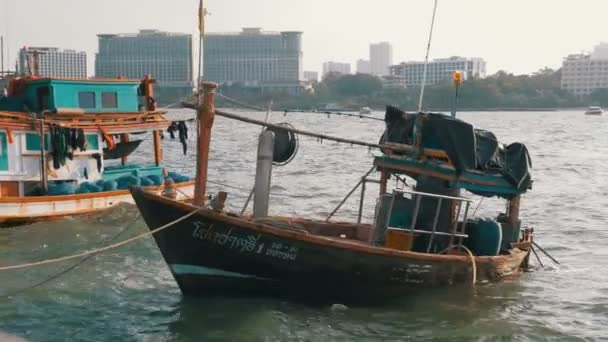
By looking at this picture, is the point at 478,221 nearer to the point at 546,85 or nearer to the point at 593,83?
the point at 546,85

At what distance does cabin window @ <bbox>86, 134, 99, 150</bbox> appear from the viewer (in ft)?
76.0

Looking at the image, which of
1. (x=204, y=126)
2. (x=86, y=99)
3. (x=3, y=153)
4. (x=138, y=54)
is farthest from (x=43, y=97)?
(x=138, y=54)

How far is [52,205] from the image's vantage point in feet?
69.3

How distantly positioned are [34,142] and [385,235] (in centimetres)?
1149

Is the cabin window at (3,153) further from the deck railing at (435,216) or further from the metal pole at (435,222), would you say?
the metal pole at (435,222)

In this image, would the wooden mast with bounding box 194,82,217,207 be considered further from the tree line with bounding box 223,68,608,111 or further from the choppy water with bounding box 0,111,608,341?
the tree line with bounding box 223,68,608,111

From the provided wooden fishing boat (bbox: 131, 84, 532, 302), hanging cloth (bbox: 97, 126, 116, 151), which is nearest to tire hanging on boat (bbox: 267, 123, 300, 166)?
wooden fishing boat (bbox: 131, 84, 532, 302)

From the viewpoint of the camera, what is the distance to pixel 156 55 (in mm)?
182875

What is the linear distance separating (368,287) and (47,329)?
17.2 feet

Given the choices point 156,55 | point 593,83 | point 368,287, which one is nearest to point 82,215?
point 368,287

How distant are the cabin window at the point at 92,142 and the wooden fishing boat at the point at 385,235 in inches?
414

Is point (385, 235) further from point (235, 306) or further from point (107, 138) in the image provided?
point (107, 138)

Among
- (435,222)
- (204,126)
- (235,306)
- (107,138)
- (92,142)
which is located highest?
(204,126)

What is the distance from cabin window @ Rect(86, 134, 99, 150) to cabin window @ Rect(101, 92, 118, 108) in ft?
4.07
